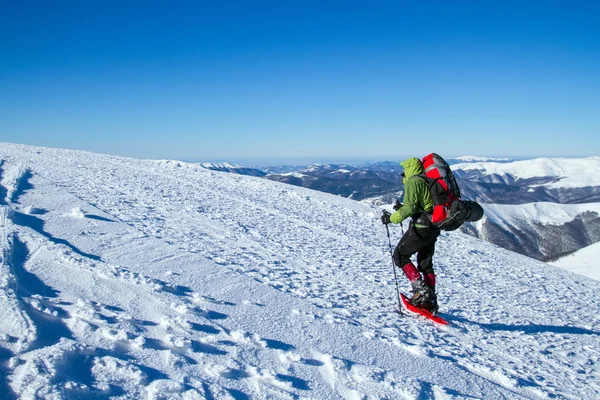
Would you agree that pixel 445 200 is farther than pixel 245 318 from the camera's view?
Yes

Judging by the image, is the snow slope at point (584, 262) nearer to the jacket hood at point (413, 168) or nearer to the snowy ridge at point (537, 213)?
the jacket hood at point (413, 168)

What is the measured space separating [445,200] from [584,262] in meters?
74.0

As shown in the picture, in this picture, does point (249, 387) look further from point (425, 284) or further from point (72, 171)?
point (72, 171)

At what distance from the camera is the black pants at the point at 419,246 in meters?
6.40

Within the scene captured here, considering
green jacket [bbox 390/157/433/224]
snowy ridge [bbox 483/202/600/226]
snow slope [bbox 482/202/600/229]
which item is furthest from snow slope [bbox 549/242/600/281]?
snowy ridge [bbox 483/202/600/226]

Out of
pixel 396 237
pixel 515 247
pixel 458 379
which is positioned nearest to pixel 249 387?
pixel 458 379

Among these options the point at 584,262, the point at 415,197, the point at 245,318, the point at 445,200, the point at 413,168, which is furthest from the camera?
the point at 584,262

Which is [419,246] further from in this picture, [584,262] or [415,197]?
[584,262]

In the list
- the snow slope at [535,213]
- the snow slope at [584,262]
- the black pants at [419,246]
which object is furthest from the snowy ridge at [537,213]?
the black pants at [419,246]

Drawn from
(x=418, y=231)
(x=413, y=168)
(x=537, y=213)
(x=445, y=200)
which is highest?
(x=413, y=168)

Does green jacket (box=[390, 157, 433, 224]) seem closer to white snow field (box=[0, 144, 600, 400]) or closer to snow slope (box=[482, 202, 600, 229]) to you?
white snow field (box=[0, 144, 600, 400])

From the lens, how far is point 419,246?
6.52 meters

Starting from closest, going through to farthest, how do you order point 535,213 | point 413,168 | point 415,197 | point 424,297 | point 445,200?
point 445,200 < point 415,197 < point 413,168 < point 424,297 < point 535,213

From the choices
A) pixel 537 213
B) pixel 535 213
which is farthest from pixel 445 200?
pixel 537 213
